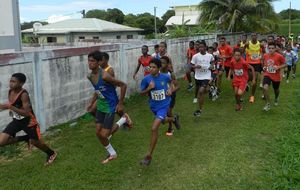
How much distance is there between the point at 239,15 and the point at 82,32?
16.4 meters

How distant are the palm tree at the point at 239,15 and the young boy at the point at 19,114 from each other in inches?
1012

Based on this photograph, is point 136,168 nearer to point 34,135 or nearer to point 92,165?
point 92,165

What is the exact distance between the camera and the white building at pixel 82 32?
41906mm

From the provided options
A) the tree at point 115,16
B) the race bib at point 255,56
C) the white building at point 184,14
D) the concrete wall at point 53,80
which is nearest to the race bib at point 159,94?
the concrete wall at point 53,80

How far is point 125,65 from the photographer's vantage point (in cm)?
1316

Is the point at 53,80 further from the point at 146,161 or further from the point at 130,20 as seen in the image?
the point at 130,20

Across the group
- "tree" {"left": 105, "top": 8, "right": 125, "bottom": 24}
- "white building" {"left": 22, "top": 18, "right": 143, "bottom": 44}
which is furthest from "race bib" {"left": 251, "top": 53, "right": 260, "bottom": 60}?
"tree" {"left": 105, "top": 8, "right": 125, "bottom": 24}

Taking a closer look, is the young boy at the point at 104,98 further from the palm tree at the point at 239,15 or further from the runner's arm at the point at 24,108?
the palm tree at the point at 239,15

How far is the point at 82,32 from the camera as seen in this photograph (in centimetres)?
4197

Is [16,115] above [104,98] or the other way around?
the other way around

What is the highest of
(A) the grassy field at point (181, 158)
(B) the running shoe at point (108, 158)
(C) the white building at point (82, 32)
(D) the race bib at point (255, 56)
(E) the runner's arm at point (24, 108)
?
(C) the white building at point (82, 32)

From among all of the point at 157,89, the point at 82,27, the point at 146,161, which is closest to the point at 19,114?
the point at 146,161

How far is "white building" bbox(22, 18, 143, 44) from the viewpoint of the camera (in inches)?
1650

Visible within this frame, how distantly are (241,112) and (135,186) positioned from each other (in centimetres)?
571
